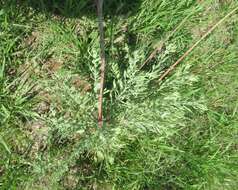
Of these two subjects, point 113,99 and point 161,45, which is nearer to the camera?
point 113,99

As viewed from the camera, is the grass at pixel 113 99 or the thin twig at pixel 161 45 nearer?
the grass at pixel 113 99

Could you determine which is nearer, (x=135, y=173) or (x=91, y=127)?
(x=91, y=127)

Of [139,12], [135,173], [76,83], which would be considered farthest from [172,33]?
[135,173]

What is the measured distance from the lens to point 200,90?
2.41 metres

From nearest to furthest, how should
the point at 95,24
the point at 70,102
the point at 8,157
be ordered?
the point at 70,102 → the point at 8,157 → the point at 95,24

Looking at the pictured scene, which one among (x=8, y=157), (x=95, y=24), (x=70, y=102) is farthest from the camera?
(x=95, y=24)

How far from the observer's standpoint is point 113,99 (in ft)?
7.42

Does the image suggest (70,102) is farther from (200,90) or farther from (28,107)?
(200,90)

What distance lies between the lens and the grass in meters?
2.23

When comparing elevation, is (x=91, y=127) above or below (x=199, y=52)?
below

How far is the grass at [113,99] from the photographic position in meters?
2.23

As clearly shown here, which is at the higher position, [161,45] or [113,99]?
[161,45]

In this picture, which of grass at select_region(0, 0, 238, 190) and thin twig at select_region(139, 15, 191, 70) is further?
thin twig at select_region(139, 15, 191, 70)

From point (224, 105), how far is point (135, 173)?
687mm
